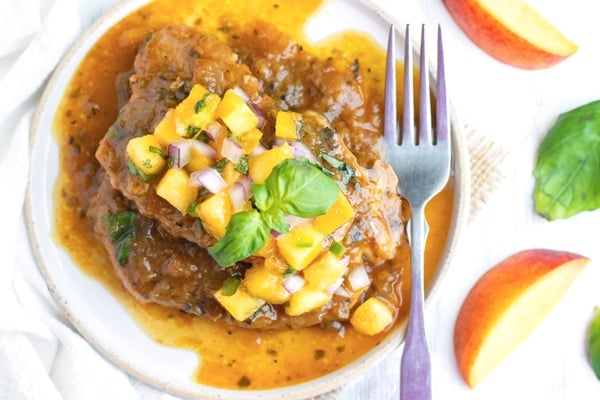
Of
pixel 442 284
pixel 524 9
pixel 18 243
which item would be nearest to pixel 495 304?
pixel 442 284

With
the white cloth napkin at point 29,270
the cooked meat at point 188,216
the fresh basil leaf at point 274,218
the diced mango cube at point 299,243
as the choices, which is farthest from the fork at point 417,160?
the white cloth napkin at point 29,270

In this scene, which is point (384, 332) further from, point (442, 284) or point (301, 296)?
point (301, 296)

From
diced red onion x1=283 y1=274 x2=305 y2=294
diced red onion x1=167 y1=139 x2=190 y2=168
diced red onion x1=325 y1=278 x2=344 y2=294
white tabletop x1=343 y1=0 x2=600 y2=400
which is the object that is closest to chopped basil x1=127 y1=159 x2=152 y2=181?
diced red onion x1=167 y1=139 x2=190 y2=168

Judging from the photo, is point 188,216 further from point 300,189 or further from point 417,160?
point 417,160

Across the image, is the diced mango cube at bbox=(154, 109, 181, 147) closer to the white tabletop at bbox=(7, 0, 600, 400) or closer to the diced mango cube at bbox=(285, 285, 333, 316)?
the diced mango cube at bbox=(285, 285, 333, 316)

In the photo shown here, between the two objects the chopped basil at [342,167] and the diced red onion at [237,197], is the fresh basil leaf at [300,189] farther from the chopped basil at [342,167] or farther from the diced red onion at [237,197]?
the chopped basil at [342,167]
